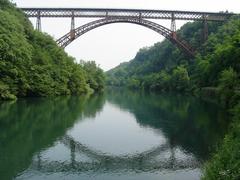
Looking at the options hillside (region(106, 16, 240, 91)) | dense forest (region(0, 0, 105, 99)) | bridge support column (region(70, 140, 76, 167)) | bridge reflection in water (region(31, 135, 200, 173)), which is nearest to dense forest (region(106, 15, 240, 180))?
hillside (region(106, 16, 240, 91))

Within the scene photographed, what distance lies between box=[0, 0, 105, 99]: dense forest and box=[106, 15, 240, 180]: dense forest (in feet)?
70.9

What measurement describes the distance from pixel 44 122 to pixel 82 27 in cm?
3993

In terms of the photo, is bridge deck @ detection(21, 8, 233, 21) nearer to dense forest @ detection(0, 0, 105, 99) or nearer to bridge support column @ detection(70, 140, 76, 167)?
dense forest @ detection(0, 0, 105, 99)

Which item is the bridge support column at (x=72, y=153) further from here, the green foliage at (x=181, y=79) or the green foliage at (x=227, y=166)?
the green foliage at (x=181, y=79)

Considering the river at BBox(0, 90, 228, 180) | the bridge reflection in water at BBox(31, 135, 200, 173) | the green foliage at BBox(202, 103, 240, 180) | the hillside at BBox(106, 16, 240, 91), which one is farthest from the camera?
the hillside at BBox(106, 16, 240, 91)

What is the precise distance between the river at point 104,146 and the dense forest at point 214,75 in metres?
1.78

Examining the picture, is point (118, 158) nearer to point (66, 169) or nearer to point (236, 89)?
point (66, 169)

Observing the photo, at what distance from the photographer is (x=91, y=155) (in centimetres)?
1788

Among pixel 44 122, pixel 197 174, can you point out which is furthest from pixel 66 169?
pixel 44 122

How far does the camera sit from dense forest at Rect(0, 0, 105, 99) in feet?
147

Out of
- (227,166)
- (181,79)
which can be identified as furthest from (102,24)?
(227,166)

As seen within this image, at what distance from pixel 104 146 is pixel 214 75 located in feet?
125

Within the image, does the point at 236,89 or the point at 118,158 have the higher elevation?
the point at 236,89

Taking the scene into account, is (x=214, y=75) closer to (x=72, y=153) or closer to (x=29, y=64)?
(x=29, y=64)
